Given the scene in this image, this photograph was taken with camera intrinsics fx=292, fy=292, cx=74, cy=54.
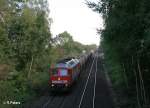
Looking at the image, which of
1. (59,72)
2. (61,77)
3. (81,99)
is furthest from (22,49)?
(81,99)

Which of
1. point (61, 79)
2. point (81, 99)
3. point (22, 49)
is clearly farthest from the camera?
point (22, 49)

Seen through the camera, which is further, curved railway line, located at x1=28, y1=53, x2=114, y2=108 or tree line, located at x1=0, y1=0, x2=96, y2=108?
tree line, located at x1=0, y1=0, x2=96, y2=108

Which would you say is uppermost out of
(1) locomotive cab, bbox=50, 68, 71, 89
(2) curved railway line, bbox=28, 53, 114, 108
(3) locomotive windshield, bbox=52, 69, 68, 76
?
(3) locomotive windshield, bbox=52, 69, 68, 76

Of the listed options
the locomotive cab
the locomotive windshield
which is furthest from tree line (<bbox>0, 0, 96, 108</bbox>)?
the locomotive windshield

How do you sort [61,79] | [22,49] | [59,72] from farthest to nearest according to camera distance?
1. [22,49]
2. [59,72]
3. [61,79]

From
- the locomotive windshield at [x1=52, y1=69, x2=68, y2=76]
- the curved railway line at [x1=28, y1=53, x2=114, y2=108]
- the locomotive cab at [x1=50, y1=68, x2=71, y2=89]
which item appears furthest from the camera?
the locomotive windshield at [x1=52, y1=69, x2=68, y2=76]

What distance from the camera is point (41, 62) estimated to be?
3997 centimetres

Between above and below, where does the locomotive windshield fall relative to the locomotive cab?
above

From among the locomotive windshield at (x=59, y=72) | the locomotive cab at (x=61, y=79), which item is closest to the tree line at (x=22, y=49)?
the locomotive cab at (x=61, y=79)

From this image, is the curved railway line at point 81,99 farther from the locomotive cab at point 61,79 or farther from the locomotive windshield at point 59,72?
the locomotive windshield at point 59,72

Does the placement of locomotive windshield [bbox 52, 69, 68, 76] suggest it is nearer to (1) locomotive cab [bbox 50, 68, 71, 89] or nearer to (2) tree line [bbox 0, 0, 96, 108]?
(1) locomotive cab [bbox 50, 68, 71, 89]

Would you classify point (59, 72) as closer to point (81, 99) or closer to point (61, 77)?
point (61, 77)

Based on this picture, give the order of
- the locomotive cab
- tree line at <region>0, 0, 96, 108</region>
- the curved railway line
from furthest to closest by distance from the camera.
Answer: tree line at <region>0, 0, 96, 108</region> < the locomotive cab < the curved railway line

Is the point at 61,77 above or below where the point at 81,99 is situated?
above
